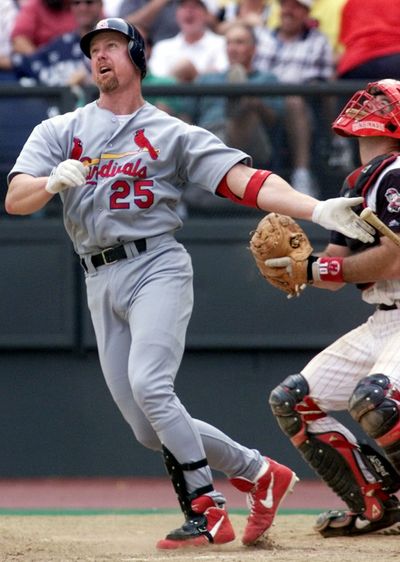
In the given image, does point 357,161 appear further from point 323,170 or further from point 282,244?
point 282,244

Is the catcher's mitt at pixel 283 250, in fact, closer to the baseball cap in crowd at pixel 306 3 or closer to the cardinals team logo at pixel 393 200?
the cardinals team logo at pixel 393 200

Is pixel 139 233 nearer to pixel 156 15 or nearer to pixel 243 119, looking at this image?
pixel 243 119

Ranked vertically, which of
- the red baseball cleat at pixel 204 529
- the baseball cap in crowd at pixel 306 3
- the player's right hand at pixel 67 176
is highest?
the baseball cap in crowd at pixel 306 3

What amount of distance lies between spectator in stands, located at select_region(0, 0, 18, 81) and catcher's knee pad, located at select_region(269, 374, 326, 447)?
4180 millimetres

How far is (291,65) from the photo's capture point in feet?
27.7

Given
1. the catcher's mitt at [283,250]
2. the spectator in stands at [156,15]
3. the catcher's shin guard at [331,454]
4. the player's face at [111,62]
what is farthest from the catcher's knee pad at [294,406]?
the spectator in stands at [156,15]

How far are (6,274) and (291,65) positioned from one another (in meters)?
2.53

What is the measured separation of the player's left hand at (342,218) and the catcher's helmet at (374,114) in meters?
0.60

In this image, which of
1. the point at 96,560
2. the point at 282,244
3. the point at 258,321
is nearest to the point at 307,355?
the point at 258,321

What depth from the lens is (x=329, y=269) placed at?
520 cm

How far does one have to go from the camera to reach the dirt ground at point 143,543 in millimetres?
4824

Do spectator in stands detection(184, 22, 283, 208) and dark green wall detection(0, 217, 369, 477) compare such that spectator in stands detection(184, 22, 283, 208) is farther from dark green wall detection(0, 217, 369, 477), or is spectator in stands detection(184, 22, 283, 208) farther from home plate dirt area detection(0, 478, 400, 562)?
home plate dirt area detection(0, 478, 400, 562)

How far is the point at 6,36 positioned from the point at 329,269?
4676 mm

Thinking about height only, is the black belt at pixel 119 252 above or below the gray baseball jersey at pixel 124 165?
below
